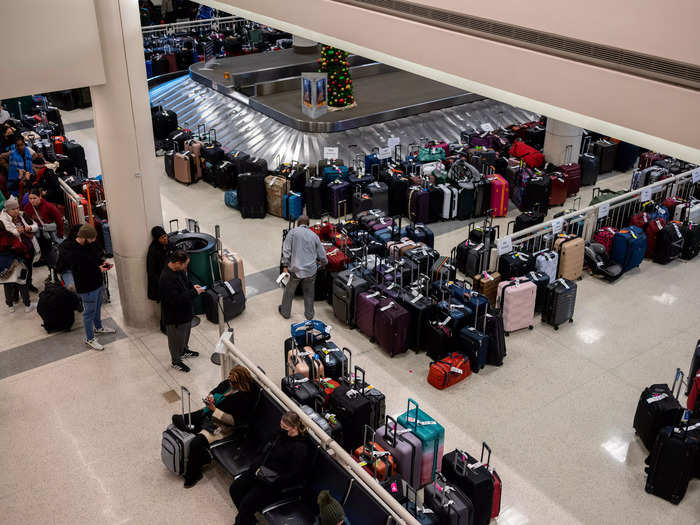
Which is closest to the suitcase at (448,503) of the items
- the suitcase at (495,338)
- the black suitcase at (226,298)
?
the suitcase at (495,338)

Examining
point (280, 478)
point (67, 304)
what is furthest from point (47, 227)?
point (280, 478)

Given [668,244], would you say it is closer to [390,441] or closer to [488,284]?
[488,284]

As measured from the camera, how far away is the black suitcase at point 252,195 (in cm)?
1205

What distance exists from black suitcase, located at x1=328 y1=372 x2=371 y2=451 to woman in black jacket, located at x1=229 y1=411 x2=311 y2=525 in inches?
40.5

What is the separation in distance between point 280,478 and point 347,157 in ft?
31.1

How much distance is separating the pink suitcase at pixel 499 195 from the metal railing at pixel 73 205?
21.2 feet

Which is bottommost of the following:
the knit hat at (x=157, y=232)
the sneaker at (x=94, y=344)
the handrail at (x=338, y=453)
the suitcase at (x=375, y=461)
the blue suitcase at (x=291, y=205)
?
the sneaker at (x=94, y=344)

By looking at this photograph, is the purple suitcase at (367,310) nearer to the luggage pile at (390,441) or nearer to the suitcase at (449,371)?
the suitcase at (449,371)

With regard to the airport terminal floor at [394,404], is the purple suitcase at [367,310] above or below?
above

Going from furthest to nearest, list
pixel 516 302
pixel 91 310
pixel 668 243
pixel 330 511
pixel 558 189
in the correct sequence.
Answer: pixel 558 189, pixel 668 243, pixel 516 302, pixel 91 310, pixel 330 511

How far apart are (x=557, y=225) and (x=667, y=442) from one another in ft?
13.3

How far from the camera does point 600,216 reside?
10.6 m

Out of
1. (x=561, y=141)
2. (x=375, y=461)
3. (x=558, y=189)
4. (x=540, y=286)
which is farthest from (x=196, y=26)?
(x=375, y=461)

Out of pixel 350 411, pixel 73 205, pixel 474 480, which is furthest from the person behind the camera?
pixel 73 205
